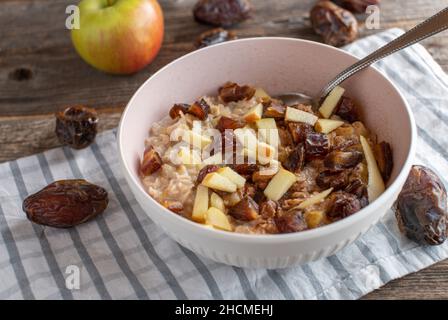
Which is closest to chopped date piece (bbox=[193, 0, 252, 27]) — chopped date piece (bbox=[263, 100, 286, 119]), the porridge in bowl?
the porridge in bowl

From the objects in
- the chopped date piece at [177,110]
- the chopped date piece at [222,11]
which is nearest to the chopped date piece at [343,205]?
the chopped date piece at [177,110]

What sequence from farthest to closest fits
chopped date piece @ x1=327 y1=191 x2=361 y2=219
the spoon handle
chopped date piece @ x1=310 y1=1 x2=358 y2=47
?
chopped date piece @ x1=310 y1=1 x2=358 y2=47 < the spoon handle < chopped date piece @ x1=327 y1=191 x2=361 y2=219

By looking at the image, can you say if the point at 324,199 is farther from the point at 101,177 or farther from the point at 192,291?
the point at 101,177

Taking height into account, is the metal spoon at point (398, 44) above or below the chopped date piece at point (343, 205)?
above

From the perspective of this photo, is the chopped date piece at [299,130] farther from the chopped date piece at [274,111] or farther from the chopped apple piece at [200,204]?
the chopped apple piece at [200,204]

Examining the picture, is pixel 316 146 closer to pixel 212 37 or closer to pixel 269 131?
pixel 269 131

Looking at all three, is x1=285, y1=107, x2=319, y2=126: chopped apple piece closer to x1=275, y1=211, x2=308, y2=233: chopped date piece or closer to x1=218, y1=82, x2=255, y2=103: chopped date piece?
x1=218, y1=82, x2=255, y2=103: chopped date piece

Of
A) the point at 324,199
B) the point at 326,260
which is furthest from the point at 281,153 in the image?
the point at 326,260
